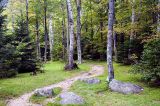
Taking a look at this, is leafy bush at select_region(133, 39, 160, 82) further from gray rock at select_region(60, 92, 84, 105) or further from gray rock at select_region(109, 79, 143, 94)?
gray rock at select_region(60, 92, 84, 105)

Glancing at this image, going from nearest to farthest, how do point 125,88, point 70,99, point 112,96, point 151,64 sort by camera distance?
1. point 70,99
2. point 112,96
3. point 125,88
4. point 151,64

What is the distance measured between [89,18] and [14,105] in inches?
1363

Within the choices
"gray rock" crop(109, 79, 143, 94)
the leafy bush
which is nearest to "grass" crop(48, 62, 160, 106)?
"gray rock" crop(109, 79, 143, 94)

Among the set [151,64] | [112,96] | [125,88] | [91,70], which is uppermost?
[151,64]

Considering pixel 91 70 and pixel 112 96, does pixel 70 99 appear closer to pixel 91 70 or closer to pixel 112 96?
pixel 112 96

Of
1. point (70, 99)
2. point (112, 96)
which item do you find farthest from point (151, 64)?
point (70, 99)

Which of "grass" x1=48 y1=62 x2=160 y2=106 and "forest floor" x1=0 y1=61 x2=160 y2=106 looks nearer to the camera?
"grass" x1=48 y1=62 x2=160 y2=106

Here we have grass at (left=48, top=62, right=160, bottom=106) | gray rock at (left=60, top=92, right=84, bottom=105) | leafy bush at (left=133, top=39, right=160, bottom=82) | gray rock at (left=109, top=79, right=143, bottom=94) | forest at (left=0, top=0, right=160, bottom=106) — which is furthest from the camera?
leafy bush at (left=133, top=39, right=160, bottom=82)

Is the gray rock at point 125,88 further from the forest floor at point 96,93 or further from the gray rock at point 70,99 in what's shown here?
the gray rock at point 70,99

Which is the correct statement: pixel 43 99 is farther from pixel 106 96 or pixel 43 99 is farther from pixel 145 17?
pixel 145 17

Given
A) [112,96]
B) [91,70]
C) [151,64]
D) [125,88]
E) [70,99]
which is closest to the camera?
[70,99]

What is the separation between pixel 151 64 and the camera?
58.1ft

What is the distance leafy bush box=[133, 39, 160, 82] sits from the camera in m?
17.0

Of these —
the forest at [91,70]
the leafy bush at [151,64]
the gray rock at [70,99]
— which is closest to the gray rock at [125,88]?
the forest at [91,70]
